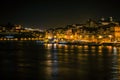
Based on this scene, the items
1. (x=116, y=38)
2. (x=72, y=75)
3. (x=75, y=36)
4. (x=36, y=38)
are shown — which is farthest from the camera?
(x=36, y=38)

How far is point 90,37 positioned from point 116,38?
1823 cm

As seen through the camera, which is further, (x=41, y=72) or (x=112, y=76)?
(x=41, y=72)

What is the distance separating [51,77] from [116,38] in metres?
78.5

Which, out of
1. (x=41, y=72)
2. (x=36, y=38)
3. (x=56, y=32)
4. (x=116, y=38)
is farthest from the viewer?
(x=36, y=38)

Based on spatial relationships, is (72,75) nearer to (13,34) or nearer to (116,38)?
(116,38)

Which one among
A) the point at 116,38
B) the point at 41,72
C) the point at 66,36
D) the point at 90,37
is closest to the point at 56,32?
the point at 66,36

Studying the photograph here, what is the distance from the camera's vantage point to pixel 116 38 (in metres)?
98.5

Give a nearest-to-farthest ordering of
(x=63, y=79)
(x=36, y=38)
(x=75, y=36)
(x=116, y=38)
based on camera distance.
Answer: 1. (x=63, y=79)
2. (x=116, y=38)
3. (x=75, y=36)
4. (x=36, y=38)

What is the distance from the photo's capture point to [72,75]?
22.0 m

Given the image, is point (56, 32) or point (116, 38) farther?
point (56, 32)

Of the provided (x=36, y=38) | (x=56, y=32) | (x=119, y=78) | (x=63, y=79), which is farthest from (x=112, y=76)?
(x=36, y=38)

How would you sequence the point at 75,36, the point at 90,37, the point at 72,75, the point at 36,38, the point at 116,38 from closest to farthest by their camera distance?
the point at 72,75, the point at 116,38, the point at 90,37, the point at 75,36, the point at 36,38

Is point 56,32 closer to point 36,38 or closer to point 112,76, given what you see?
point 36,38

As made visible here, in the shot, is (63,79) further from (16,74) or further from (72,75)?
(16,74)
